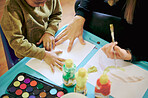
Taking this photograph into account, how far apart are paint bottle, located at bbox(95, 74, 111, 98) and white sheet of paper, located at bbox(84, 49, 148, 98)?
0.08 m

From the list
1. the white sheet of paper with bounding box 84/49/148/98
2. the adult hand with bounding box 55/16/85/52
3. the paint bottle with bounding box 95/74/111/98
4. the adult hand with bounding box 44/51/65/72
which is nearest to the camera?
the paint bottle with bounding box 95/74/111/98

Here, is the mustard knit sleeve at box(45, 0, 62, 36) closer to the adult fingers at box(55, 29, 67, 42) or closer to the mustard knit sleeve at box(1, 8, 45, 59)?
the adult fingers at box(55, 29, 67, 42)

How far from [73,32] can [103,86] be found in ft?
1.50

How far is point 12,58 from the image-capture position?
0.97 m

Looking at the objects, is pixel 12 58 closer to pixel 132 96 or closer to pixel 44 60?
pixel 44 60

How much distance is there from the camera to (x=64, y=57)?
0.85m

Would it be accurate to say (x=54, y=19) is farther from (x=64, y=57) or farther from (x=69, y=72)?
(x=69, y=72)

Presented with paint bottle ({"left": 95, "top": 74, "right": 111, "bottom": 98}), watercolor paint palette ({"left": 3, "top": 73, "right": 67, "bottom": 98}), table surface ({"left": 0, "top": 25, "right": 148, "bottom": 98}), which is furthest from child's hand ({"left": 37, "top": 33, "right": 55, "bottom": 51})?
paint bottle ({"left": 95, "top": 74, "right": 111, "bottom": 98})

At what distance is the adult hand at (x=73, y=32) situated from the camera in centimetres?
94

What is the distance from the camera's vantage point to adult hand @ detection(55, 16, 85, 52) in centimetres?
94

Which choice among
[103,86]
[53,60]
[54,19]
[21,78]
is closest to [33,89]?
[21,78]

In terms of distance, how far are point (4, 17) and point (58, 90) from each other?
1.49 ft

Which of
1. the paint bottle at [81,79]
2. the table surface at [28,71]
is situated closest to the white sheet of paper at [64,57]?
the table surface at [28,71]

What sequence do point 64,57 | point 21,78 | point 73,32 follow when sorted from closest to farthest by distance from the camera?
1. point 21,78
2. point 64,57
3. point 73,32
